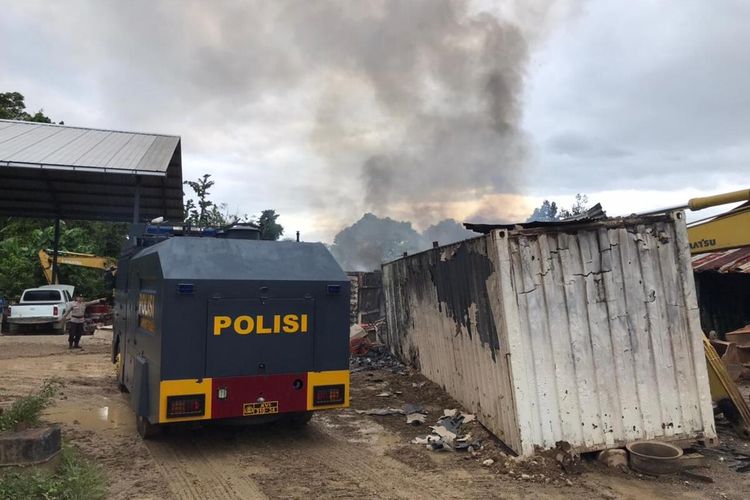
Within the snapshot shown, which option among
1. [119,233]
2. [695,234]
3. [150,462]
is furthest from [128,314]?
[119,233]

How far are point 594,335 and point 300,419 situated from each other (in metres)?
3.71

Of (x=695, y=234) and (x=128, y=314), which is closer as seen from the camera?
(x=128, y=314)

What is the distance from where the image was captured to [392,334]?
12.0 meters

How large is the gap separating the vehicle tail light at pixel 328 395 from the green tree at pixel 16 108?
1291 inches

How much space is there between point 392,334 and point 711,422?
Answer: 6959mm

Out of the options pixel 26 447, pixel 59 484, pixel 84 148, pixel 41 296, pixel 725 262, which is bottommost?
pixel 59 484

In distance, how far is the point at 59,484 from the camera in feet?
14.3

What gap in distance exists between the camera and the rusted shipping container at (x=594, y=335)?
5617 mm

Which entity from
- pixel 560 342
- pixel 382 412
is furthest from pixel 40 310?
pixel 560 342

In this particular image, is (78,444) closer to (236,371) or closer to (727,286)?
(236,371)

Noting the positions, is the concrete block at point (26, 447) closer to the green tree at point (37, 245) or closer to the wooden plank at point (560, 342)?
the wooden plank at point (560, 342)

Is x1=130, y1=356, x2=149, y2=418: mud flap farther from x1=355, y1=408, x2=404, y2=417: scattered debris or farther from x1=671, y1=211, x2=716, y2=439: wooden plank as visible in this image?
x1=671, y1=211, x2=716, y2=439: wooden plank

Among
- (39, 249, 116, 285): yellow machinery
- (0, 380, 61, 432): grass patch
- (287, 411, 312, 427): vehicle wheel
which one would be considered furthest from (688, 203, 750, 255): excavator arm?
(39, 249, 116, 285): yellow machinery

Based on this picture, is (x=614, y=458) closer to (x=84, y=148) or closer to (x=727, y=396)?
(x=727, y=396)
